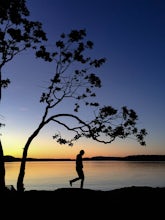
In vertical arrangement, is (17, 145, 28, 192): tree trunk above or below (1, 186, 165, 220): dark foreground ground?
above

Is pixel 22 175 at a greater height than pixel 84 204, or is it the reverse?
pixel 22 175

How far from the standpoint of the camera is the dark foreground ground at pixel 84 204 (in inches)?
597

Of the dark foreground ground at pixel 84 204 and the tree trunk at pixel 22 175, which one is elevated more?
the tree trunk at pixel 22 175

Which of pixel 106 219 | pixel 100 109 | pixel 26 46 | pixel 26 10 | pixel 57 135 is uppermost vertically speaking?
pixel 26 10

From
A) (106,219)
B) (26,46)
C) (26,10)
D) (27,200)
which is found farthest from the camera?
(26,46)

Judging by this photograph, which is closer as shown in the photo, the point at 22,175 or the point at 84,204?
the point at 84,204

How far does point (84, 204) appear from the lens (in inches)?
662

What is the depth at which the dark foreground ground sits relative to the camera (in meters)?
15.2

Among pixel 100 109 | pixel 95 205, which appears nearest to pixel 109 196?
pixel 95 205

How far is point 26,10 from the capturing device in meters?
22.7

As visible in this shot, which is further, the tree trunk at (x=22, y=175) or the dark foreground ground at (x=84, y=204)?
the tree trunk at (x=22, y=175)

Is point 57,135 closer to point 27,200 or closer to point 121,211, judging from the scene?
point 27,200

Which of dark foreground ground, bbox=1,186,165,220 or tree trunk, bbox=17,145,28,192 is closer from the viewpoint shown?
dark foreground ground, bbox=1,186,165,220

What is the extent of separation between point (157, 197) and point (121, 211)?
3.44 m
